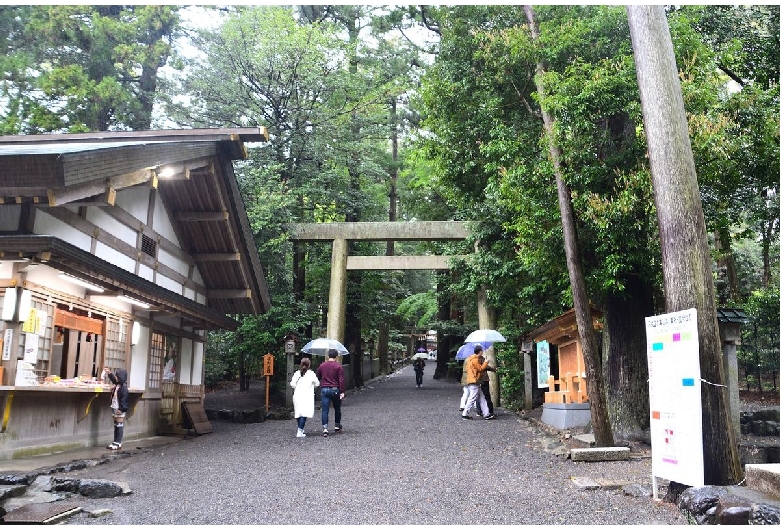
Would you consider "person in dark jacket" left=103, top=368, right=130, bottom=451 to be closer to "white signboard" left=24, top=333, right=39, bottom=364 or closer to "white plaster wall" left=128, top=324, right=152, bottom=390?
"white plaster wall" left=128, top=324, right=152, bottom=390

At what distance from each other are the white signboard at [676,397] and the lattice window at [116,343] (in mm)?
8719

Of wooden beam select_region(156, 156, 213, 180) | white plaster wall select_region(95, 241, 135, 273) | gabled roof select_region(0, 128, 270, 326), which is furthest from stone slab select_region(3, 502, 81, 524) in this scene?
wooden beam select_region(156, 156, 213, 180)

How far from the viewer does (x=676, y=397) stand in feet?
18.8

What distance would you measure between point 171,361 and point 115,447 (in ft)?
12.3

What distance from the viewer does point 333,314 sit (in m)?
18.9

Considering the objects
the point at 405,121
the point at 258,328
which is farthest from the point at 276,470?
the point at 405,121

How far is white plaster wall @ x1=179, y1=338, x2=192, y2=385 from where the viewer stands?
1364cm

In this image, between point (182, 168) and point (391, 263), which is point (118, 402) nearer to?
point (182, 168)

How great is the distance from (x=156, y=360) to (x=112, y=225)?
3.74 m

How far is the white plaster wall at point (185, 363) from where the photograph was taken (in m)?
13.6

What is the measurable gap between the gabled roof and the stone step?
7.66 meters

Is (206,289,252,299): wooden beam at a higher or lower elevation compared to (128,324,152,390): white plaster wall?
higher

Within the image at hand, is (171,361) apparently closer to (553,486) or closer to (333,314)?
(333,314)

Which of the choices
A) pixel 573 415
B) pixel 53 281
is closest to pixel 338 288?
pixel 573 415
